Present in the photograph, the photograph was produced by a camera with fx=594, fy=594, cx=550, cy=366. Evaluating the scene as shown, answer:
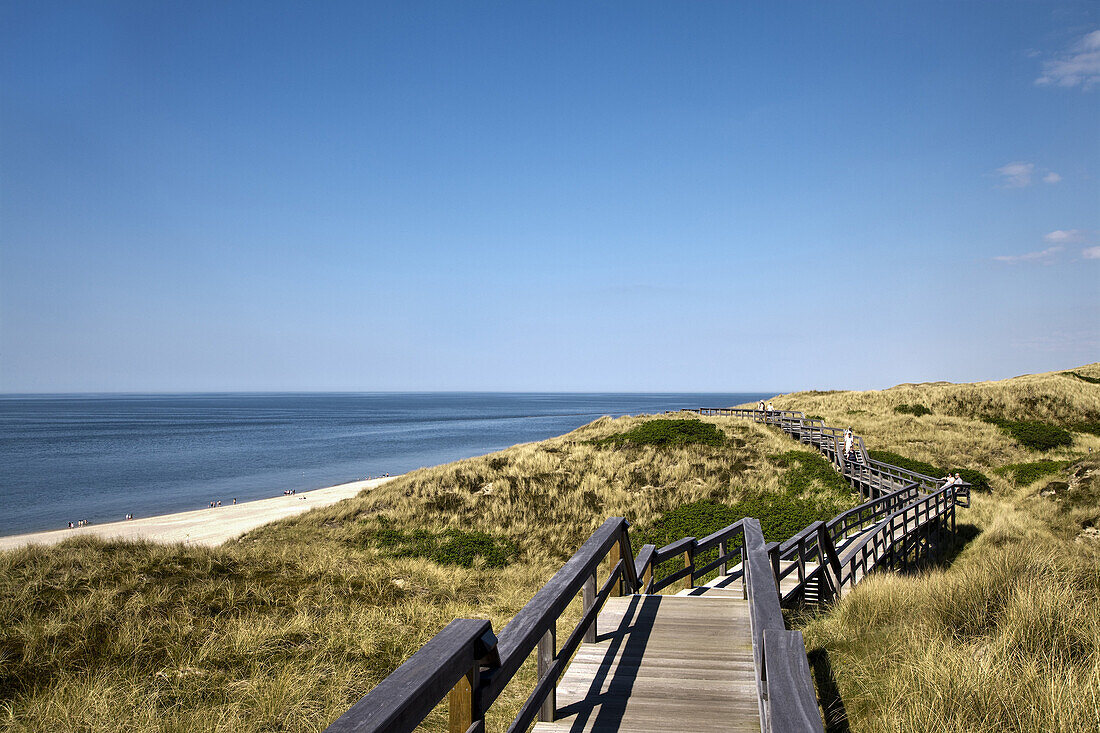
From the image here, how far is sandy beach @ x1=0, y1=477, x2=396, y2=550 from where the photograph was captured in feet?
86.7

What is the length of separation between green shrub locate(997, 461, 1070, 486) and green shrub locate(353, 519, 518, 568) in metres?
20.1

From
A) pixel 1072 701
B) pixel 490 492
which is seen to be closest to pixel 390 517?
pixel 490 492

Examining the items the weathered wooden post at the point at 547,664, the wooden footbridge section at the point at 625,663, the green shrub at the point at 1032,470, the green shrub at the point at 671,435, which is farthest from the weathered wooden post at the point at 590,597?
the green shrub at the point at 671,435

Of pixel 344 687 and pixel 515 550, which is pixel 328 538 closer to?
pixel 515 550

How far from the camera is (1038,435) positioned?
107ft

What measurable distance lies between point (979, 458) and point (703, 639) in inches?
1277

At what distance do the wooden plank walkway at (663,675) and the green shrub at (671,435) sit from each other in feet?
82.8

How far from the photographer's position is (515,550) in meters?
18.7

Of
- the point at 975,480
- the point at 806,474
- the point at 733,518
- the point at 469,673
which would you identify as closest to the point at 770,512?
the point at 733,518

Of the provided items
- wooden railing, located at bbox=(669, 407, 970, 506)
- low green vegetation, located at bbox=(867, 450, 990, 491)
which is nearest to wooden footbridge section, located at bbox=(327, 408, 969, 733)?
wooden railing, located at bbox=(669, 407, 970, 506)

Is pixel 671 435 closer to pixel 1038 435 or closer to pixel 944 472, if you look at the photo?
pixel 944 472

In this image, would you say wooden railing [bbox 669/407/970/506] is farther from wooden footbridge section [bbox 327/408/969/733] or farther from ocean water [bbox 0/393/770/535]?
ocean water [bbox 0/393/770/535]

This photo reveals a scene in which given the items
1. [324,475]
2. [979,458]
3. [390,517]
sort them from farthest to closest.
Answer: [324,475] → [979,458] → [390,517]

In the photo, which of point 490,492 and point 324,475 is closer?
point 490,492
